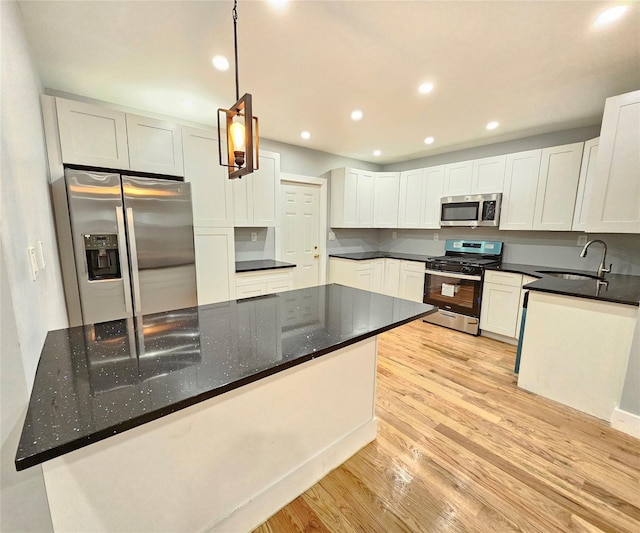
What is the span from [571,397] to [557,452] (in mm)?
651

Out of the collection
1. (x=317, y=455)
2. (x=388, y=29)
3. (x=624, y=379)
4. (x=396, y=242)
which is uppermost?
(x=388, y=29)

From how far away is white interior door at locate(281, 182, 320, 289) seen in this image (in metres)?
4.14

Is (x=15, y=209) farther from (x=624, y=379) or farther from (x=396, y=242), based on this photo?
(x=396, y=242)

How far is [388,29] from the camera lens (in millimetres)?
1631

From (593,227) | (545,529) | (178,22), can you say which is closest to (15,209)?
(178,22)

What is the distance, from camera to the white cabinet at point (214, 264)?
9.33 ft

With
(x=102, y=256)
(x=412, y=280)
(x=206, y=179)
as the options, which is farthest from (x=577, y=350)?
(x=102, y=256)

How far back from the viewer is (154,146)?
250cm

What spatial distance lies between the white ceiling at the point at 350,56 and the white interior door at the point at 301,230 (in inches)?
52.1

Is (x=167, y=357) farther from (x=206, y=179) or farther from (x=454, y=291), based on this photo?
(x=454, y=291)

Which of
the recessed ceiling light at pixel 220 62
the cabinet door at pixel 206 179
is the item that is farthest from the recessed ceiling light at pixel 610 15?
the cabinet door at pixel 206 179

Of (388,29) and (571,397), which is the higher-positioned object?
(388,29)

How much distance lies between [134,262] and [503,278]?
150 inches

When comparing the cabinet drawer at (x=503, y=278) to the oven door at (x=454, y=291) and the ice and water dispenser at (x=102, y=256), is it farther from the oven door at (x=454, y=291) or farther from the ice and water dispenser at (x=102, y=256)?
the ice and water dispenser at (x=102, y=256)
